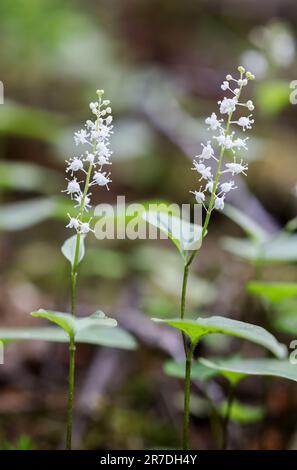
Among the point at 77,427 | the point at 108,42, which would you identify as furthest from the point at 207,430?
the point at 108,42

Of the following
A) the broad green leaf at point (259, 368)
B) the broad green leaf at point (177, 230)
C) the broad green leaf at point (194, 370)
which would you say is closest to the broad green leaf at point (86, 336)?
the broad green leaf at point (194, 370)

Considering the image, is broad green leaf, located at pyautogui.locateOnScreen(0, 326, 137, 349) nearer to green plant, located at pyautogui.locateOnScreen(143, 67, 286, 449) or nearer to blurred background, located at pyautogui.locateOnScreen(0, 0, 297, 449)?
green plant, located at pyautogui.locateOnScreen(143, 67, 286, 449)

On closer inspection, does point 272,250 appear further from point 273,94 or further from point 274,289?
point 273,94

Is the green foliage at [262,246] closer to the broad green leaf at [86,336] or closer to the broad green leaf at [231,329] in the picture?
the broad green leaf at [86,336]

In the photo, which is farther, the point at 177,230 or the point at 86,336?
the point at 86,336

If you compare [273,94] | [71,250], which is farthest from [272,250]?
[273,94]
